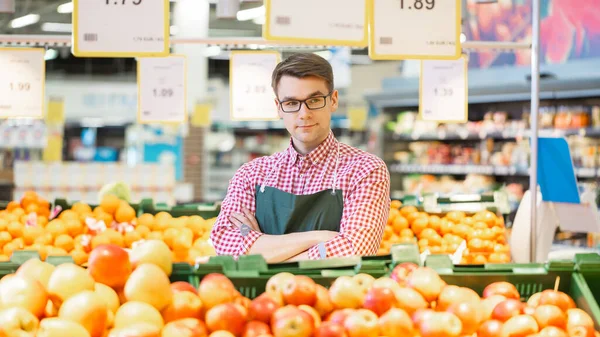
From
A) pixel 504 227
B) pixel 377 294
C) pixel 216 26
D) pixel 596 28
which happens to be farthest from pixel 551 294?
pixel 216 26

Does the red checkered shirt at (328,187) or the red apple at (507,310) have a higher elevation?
the red checkered shirt at (328,187)

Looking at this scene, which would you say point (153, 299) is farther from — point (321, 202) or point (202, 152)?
point (202, 152)

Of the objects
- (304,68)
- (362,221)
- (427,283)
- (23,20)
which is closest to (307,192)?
(362,221)

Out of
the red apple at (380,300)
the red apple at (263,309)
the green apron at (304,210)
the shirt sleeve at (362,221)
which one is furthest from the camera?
the green apron at (304,210)

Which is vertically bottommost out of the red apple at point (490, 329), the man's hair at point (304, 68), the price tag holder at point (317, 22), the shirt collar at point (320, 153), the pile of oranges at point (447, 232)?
the pile of oranges at point (447, 232)

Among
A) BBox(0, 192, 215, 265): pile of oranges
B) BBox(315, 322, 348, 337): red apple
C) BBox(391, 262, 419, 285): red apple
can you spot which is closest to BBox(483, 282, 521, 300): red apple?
BBox(391, 262, 419, 285): red apple

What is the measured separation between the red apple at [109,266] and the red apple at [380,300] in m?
0.62

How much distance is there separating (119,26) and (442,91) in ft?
9.53

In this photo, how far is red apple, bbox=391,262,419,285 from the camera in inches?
86.7

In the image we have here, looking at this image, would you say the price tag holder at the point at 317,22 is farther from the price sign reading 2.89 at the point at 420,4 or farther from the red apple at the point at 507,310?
the red apple at the point at 507,310

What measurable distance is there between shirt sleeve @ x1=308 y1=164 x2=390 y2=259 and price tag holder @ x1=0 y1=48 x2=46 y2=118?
350 centimetres

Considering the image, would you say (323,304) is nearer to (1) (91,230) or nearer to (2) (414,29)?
(2) (414,29)

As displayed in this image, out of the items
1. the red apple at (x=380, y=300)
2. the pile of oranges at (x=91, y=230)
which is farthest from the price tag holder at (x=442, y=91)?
the red apple at (x=380, y=300)

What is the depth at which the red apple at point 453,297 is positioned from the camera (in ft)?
6.76
